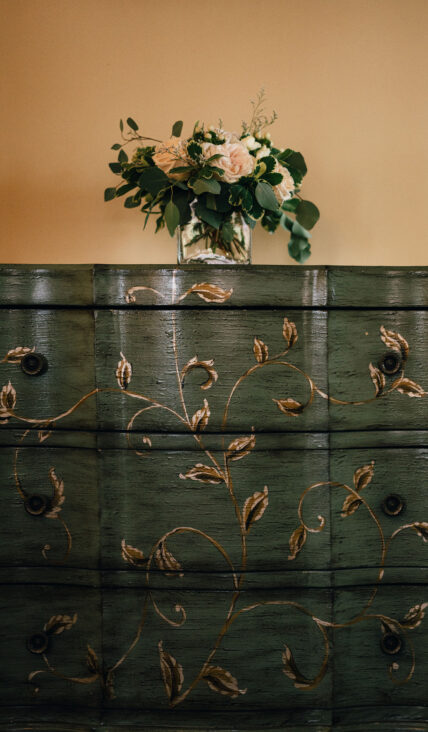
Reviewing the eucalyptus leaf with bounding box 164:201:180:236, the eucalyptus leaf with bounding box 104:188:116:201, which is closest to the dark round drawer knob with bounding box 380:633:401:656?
the eucalyptus leaf with bounding box 164:201:180:236

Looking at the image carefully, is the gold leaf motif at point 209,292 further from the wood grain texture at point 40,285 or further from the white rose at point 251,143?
the white rose at point 251,143

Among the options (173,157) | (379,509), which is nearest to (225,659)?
(379,509)

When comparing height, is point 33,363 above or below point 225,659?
above

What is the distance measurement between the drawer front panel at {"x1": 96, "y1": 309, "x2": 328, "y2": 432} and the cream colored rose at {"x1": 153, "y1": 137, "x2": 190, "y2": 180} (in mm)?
339

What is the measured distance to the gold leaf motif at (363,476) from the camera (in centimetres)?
109

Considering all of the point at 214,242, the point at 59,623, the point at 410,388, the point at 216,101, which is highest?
the point at 216,101

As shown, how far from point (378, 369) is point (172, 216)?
1.82 feet

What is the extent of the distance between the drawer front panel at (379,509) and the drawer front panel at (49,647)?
21.4 inches

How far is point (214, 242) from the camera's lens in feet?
3.97

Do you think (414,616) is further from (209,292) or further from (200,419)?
(209,292)

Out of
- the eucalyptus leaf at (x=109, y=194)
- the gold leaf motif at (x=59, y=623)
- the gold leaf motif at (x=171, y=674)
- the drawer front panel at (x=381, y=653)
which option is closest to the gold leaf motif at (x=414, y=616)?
the drawer front panel at (x=381, y=653)

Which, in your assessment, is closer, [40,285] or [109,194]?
[40,285]

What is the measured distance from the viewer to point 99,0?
1.53 m

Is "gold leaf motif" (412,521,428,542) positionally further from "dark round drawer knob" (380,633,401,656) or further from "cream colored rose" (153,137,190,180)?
"cream colored rose" (153,137,190,180)
